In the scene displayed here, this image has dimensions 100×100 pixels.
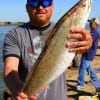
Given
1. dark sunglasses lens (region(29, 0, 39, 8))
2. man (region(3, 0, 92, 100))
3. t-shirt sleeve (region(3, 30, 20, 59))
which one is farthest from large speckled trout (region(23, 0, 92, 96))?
dark sunglasses lens (region(29, 0, 39, 8))

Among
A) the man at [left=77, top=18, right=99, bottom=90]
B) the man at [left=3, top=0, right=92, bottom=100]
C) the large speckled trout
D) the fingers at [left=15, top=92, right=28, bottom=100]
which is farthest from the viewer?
the man at [left=77, top=18, right=99, bottom=90]

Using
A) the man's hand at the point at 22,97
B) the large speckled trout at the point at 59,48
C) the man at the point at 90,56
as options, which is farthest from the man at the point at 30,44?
the man at the point at 90,56

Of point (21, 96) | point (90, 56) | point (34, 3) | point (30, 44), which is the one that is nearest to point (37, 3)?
point (34, 3)

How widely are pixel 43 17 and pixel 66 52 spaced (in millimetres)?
982

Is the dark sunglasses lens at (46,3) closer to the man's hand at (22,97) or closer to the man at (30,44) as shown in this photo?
the man at (30,44)

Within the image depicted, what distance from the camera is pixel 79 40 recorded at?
11.6 ft

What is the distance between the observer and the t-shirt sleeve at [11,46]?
4223 millimetres

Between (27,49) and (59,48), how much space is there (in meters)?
0.99

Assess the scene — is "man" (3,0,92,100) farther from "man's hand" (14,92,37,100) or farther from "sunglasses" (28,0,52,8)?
"man's hand" (14,92,37,100)

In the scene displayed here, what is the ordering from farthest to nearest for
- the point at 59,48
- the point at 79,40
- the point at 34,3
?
the point at 34,3 → the point at 79,40 → the point at 59,48

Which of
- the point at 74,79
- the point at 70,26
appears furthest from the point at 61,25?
the point at 74,79

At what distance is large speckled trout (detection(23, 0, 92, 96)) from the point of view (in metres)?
3.34

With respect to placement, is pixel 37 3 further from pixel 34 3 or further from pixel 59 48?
pixel 59 48

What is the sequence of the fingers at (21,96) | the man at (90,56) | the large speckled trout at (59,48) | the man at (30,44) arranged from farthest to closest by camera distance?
the man at (90,56) < the man at (30,44) < the fingers at (21,96) < the large speckled trout at (59,48)
